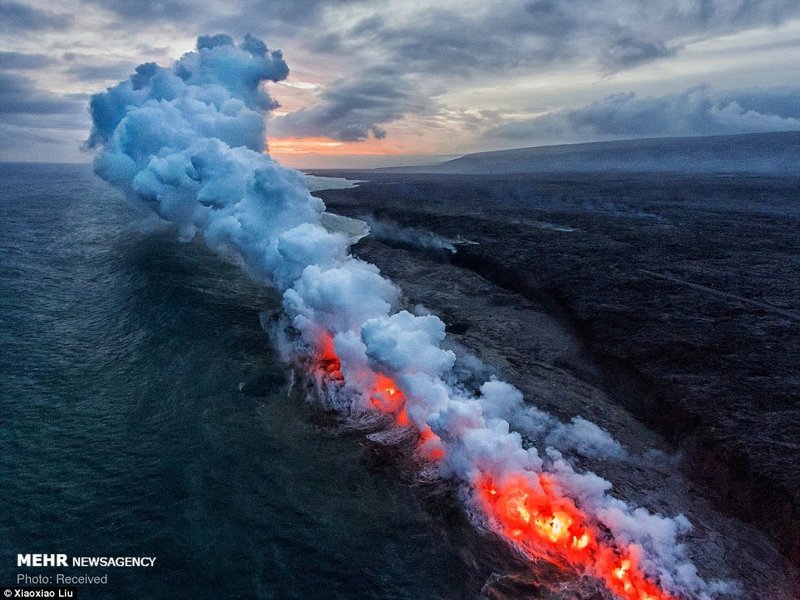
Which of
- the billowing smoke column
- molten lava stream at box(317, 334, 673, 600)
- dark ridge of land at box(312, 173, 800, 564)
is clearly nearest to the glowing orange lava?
the billowing smoke column

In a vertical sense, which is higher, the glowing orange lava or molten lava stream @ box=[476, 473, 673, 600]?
the glowing orange lava

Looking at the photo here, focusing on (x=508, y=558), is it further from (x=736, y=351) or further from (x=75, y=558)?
(x=736, y=351)

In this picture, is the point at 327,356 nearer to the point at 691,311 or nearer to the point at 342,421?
the point at 342,421

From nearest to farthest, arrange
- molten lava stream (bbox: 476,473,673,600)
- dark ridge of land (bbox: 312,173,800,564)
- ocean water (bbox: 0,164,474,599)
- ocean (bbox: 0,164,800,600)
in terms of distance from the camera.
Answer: molten lava stream (bbox: 476,473,673,600) → ocean water (bbox: 0,164,474,599) → ocean (bbox: 0,164,800,600) → dark ridge of land (bbox: 312,173,800,564)

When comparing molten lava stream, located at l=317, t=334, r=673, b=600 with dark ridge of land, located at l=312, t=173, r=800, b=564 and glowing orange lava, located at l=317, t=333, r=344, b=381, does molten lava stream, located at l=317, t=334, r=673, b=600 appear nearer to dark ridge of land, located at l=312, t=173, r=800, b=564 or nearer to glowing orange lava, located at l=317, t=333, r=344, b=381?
dark ridge of land, located at l=312, t=173, r=800, b=564

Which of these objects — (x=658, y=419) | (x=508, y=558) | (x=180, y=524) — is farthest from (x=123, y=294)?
(x=658, y=419)

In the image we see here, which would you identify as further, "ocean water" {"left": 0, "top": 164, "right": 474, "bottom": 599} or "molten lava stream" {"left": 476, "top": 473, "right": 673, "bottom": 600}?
"ocean water" {"left": 0, "top": 164, "right": 474, "bottom": 599}

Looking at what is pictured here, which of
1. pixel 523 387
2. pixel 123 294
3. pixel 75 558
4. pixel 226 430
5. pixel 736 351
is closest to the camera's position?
pixel 75 558
